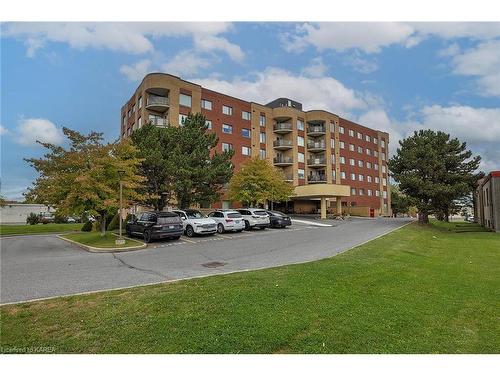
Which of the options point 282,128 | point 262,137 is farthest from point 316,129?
point 262,137

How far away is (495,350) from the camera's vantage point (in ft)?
15.4

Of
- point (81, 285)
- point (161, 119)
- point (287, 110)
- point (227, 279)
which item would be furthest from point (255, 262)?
point (287, 110)

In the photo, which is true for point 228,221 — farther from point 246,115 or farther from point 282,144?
point 282,144

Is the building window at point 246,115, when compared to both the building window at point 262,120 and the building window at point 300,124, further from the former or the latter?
the building window at point 300,124

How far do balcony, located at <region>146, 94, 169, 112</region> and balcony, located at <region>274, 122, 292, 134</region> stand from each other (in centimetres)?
1917

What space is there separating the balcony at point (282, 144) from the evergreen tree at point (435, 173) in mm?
20260

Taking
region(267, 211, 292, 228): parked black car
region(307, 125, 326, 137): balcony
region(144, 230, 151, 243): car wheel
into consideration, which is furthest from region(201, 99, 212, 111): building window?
region(144, 230, 151, 243): car wheel

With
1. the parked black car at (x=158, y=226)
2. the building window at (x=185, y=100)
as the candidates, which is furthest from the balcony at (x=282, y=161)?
the parked black car at (x=158, y=226)

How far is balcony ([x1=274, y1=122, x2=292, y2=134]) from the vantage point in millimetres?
51641

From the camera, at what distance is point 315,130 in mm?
56375

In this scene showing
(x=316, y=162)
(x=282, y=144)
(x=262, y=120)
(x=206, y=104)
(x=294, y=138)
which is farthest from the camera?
(x=316, y=162)

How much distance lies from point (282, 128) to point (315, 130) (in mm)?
7478

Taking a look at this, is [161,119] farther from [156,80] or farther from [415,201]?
[415,201]

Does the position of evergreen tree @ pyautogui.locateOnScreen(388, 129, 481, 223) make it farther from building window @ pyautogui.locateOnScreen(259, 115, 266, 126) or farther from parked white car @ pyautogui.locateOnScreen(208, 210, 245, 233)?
building window @ pyautogui.locateOnScreen(259, 115, 266, 126)
